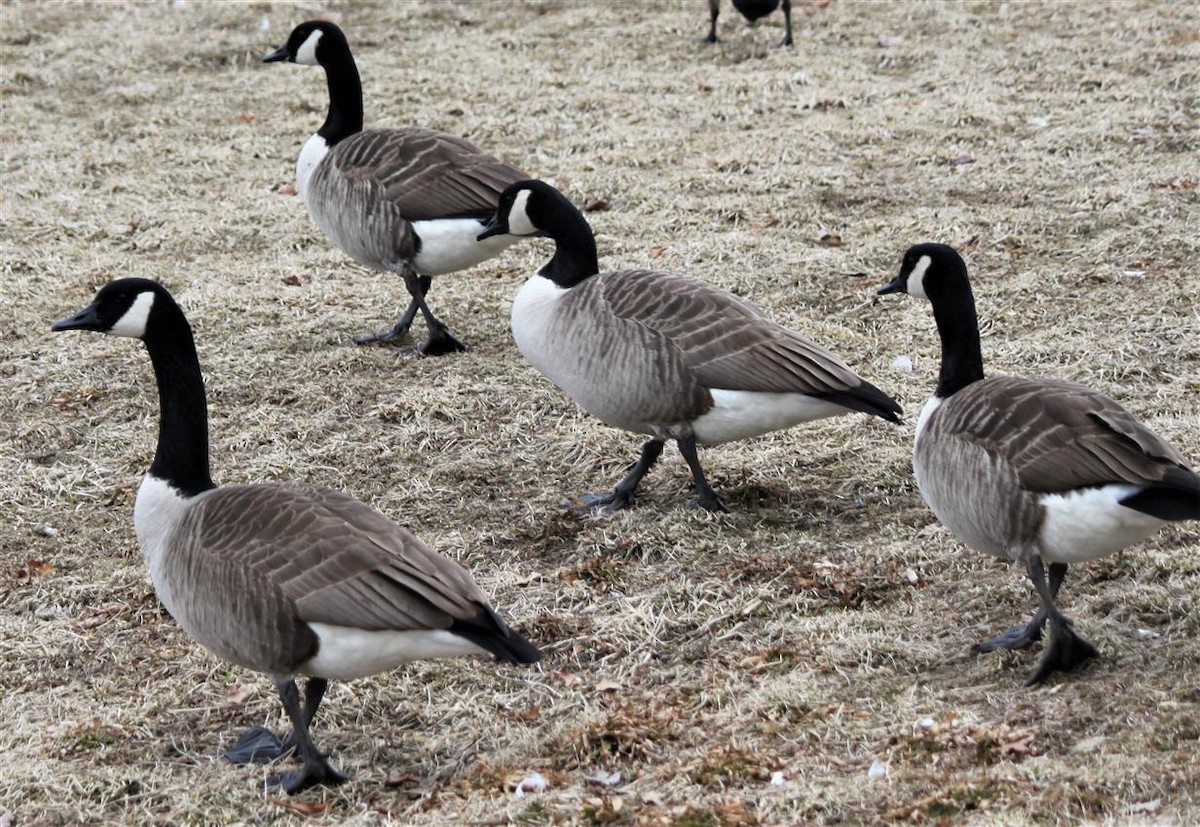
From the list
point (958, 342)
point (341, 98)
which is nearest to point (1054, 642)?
point (958, 342)

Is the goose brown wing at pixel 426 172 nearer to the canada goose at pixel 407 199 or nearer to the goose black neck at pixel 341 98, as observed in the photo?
the canada goose at pixel 407 199

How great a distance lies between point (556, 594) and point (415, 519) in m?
1.14

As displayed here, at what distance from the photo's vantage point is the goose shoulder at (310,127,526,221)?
Result: 28.0 ft

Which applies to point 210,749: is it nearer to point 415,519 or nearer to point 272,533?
point 272,533

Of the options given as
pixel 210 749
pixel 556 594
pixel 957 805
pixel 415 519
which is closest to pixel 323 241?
pixel 415 519

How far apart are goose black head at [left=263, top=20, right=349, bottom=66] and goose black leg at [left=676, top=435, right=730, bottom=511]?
174 inches

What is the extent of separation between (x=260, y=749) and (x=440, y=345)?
4204mm

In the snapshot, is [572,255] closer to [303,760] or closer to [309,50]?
[303,760]

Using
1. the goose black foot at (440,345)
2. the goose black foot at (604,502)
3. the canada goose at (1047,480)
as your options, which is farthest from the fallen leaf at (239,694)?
the goose black foot at (440,345)

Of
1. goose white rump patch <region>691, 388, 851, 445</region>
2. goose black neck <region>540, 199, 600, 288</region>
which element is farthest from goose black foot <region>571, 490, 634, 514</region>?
goose black neck <region>540, 199, 600, 288</region>

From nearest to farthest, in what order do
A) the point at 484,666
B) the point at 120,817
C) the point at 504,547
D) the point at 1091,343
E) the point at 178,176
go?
the point at 120,817
the point at 484,666
the point at 504,547
the point at 1091,343
the point at 178,176

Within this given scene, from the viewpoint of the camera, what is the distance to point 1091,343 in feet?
26.6

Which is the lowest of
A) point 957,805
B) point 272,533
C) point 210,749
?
point 210,749

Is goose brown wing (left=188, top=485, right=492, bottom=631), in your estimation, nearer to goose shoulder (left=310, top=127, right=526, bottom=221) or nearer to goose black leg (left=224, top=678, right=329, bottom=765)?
goose black leg (left=224, top=678, right=329, bottom=765)
